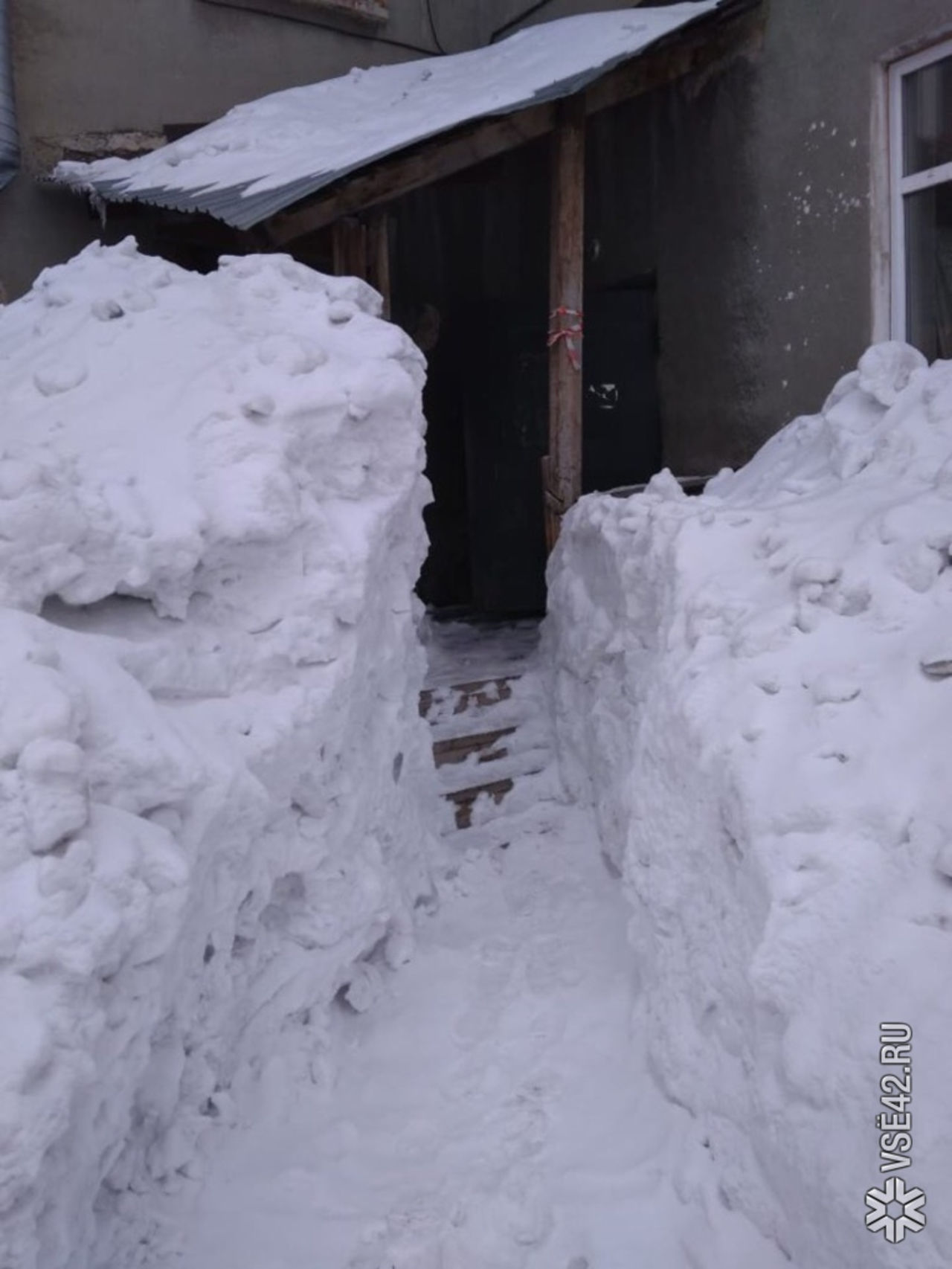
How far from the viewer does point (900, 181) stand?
4.84 meters

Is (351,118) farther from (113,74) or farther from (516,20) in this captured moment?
(516,20)

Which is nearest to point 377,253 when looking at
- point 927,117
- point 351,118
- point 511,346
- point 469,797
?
point 351,118

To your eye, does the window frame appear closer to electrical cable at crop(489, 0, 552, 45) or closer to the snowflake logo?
electrical cable at crop(489, 0, 552, 45)

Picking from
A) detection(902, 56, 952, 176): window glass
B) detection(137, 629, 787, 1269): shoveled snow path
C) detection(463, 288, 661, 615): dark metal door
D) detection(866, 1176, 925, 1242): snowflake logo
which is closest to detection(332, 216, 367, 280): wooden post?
detection(463, 288, 661, 615): dark metal door

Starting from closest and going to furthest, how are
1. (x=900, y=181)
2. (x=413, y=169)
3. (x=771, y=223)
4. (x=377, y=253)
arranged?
(x=900, y=181) → (x=413, y=169) → (x=771, y=223) → (x=377, y=253)

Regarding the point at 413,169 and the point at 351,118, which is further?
the point at 351,118

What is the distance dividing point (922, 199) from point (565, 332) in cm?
169

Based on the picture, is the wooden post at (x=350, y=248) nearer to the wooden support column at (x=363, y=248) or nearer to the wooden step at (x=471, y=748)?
the wooden support column at (x=363, y=248)

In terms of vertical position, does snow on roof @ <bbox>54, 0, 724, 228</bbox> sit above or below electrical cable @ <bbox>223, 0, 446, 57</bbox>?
below

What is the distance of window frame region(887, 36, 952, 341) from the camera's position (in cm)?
468

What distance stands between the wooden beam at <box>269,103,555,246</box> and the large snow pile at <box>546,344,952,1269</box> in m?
2.08

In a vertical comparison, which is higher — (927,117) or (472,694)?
(927,117)

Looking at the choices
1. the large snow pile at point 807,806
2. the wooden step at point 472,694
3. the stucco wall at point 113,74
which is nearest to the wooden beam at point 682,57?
the large snow pile at point 807,806

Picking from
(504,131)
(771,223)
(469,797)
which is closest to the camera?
(469,797)
